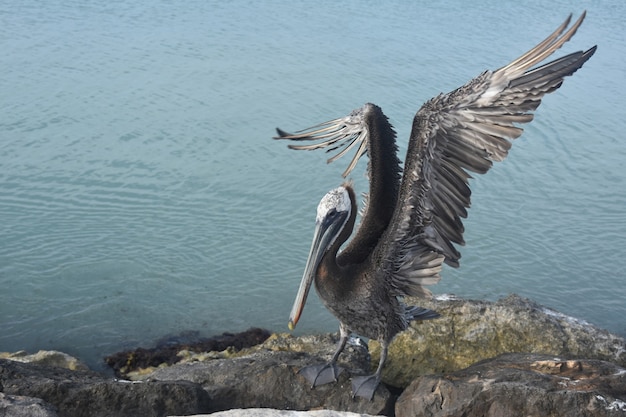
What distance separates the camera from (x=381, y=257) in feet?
12.5

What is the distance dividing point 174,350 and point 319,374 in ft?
7.40

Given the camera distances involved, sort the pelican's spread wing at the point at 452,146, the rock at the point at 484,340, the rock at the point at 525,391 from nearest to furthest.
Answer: the rock at the point at 525,391
the pelican's spread wing at the point at 452,146
the rock at the point at 484,340

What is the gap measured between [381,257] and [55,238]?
438 centimetres

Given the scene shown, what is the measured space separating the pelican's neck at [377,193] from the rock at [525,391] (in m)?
0.76

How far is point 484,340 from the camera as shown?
4.43 m

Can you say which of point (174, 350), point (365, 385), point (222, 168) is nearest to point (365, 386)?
point (365, 385)

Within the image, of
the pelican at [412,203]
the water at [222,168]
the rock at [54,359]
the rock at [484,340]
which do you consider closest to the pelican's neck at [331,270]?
the pelican at [412,203]

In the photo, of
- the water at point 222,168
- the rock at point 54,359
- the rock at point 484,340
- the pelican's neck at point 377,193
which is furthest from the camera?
the water at point 222,168

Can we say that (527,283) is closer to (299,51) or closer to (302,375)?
(302,375)

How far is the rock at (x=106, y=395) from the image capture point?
10.9ft

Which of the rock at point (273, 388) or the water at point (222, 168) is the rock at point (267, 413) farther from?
the water at point (222, 168)

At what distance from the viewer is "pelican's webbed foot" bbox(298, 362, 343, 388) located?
3.78 m

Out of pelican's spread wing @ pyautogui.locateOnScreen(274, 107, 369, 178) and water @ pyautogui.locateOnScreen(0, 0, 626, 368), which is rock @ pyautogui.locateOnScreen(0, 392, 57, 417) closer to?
pelican's spread wing @ pyautogui.locateOnScreen(274, 107, 369, 178)

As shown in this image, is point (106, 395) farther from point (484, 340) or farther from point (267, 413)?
point (484, 340)
